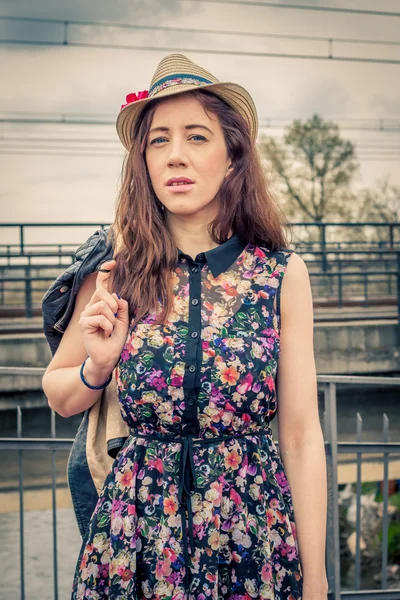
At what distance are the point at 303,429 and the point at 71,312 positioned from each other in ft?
2.13

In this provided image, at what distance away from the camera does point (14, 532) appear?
14.4 ft

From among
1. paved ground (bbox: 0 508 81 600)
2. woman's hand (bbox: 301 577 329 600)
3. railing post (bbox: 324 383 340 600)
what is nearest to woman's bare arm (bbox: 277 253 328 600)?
woman's hand (bbox: 301 577 329 600)

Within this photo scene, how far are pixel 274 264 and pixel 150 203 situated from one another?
352 millimetres

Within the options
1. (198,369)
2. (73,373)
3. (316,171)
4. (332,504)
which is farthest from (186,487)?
(316,171)

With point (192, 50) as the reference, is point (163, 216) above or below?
below

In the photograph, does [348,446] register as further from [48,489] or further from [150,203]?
[48,489]

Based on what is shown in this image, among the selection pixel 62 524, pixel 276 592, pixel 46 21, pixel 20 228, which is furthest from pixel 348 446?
pixel 46 21

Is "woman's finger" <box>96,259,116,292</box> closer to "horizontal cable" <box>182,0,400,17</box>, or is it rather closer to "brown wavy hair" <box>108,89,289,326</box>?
"brown wavy hair" <box>108,89,289,326</box>

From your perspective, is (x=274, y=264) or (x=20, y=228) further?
(x=20, y=228)

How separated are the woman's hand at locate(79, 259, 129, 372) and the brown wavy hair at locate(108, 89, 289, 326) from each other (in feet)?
0.17

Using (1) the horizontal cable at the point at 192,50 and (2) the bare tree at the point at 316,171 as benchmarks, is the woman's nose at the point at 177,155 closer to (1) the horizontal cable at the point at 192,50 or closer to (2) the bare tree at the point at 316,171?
(1) the horizontal cable at the point at 192,50

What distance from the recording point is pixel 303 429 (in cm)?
159

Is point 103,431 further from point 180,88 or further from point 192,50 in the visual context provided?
point 192,50

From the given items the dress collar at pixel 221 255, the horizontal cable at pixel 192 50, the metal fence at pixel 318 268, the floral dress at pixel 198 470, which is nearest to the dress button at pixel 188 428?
the floral dress at pixel 198 470
